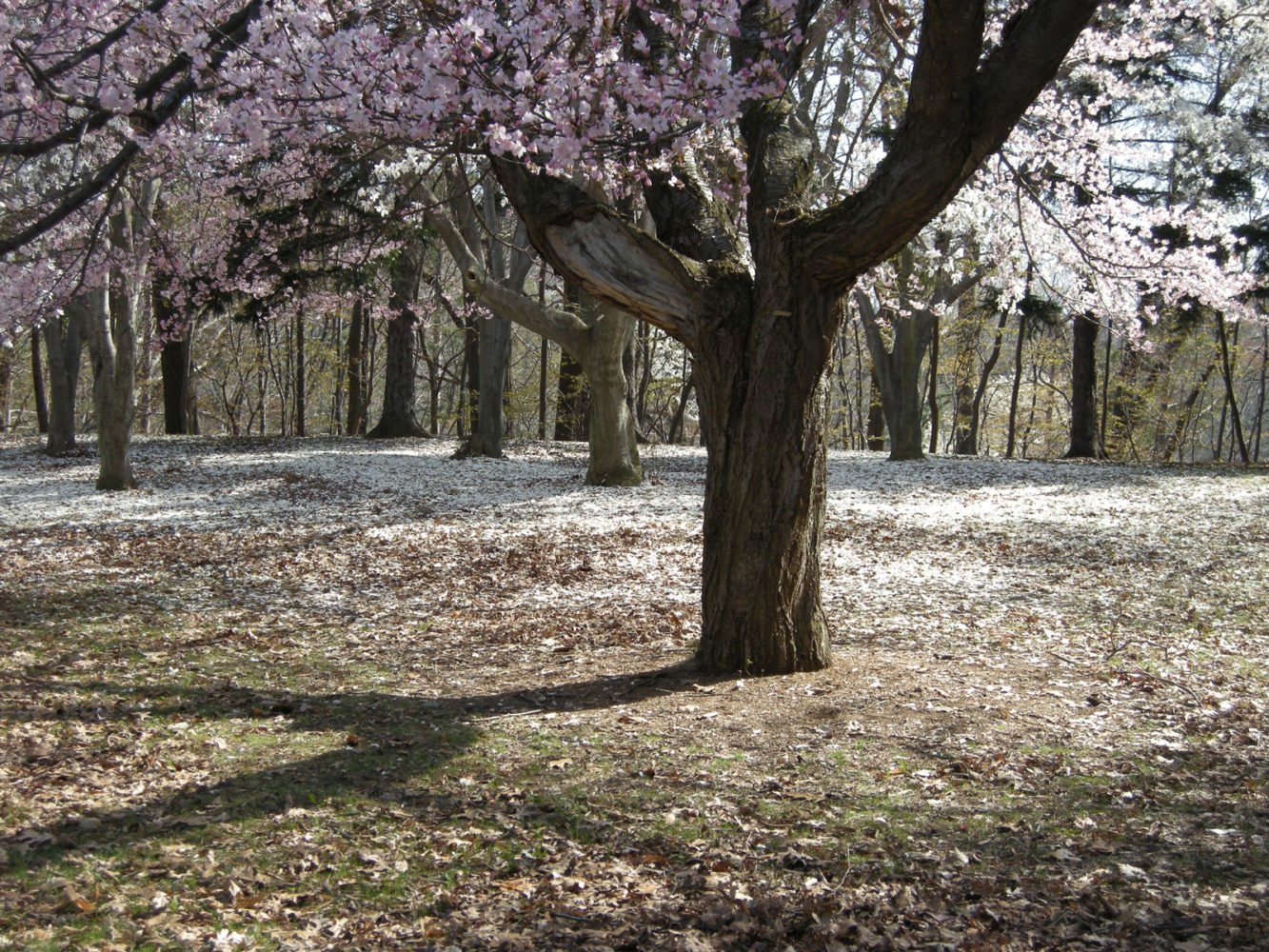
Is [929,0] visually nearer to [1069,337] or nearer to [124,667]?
[124,667]

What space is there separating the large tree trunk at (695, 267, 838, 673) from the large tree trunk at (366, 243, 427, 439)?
50.7 feet

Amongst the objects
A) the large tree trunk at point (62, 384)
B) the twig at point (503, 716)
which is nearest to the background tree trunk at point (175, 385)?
the large tree trunk at point (62, 384)

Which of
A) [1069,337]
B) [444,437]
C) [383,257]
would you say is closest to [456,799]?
[383,257]

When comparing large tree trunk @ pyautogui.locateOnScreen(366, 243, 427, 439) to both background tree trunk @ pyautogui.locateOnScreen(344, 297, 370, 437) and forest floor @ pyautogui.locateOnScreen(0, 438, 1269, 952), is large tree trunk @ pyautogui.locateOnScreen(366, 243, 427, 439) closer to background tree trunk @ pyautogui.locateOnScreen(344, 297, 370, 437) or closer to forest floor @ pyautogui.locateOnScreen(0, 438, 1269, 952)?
background tree trunk @ pyautogui.locateOnScreen(344, 297, 370, 437)

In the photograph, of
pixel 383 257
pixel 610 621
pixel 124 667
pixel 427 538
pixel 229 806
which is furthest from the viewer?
pixel 383 257

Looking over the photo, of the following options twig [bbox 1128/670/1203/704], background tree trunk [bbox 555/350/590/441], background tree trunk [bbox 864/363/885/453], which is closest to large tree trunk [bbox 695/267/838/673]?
twig [bbox 1128/670/1203/704]

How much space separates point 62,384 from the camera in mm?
18125

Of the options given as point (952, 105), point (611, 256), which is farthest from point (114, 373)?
point (952, 105)

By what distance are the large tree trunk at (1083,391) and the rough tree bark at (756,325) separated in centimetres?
1501

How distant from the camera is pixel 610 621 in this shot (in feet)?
24.9

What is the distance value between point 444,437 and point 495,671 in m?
15.8

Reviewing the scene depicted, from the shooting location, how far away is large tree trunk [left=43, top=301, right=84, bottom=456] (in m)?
18.0

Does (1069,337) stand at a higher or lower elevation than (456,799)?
higher

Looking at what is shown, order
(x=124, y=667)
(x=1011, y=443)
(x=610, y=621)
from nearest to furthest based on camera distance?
(x=124, y=667) → (x=610, y=621) → (x=1011, y=443)
